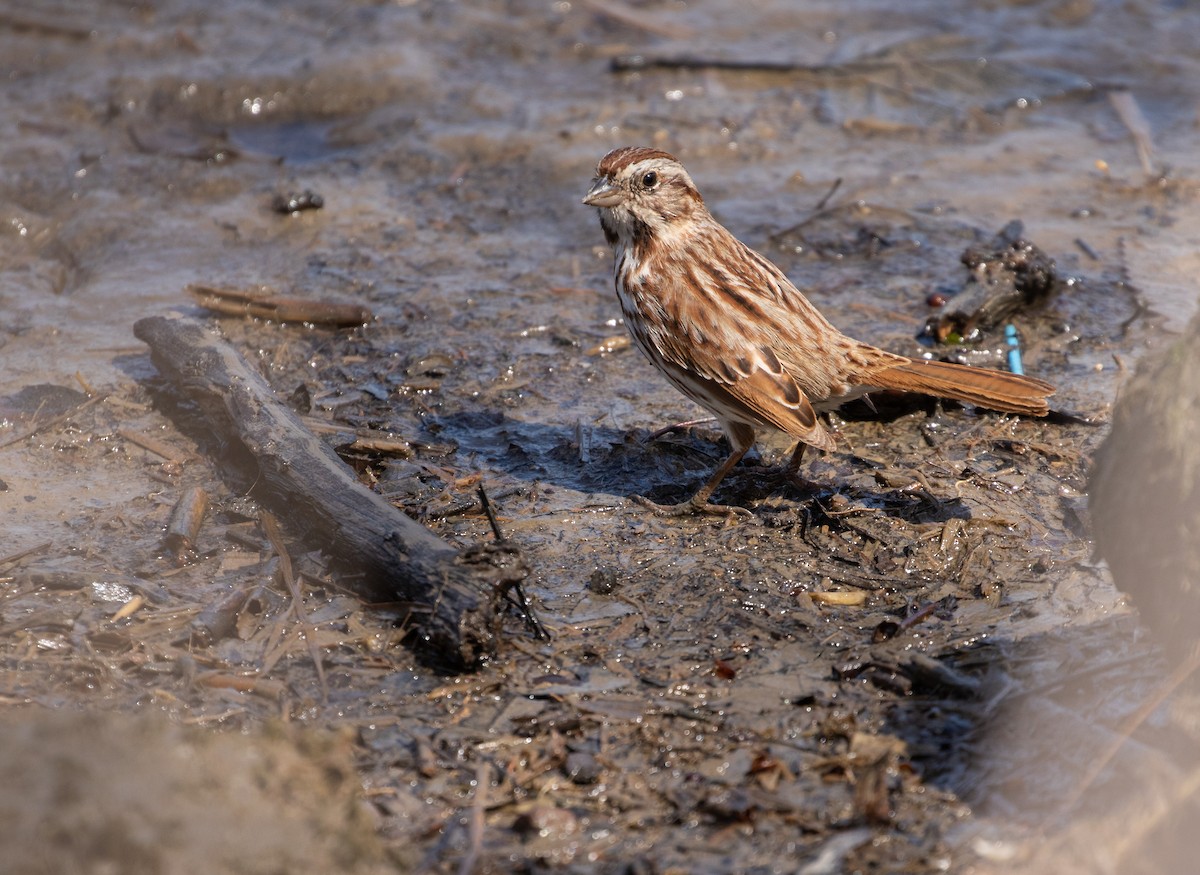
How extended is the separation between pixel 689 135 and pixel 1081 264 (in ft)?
9.89

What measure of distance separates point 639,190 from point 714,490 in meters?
1.47

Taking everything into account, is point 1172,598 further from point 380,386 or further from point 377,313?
point 377,313

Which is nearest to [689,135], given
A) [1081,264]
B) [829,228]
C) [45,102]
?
[829,228]

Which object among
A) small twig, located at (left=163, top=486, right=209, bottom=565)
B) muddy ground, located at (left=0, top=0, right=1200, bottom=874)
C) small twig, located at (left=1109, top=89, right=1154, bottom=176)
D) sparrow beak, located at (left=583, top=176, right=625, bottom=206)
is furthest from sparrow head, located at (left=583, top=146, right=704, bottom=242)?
small twig, located at (left=1109, top=89, right=1154, bottom=176)

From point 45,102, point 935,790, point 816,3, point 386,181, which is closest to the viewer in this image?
point 935,790

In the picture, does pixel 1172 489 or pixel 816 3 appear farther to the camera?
pixel 816 3

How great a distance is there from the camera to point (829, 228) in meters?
7.79

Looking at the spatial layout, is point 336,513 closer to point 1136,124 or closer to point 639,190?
point 639,190

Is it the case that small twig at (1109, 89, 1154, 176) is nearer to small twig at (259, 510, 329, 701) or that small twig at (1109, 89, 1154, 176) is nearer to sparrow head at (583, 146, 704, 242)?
sparrow head at (583, 146, 704, 242)

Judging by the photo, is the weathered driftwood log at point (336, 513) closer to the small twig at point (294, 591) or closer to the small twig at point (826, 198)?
the small twig at point (294, 591)

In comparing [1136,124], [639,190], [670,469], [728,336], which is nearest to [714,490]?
[670,469]

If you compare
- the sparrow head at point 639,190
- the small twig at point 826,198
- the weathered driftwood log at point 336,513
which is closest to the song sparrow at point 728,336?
the sparrow head at point 639,190

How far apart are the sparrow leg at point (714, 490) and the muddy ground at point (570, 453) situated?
11 cm

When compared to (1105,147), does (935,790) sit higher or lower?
lower
